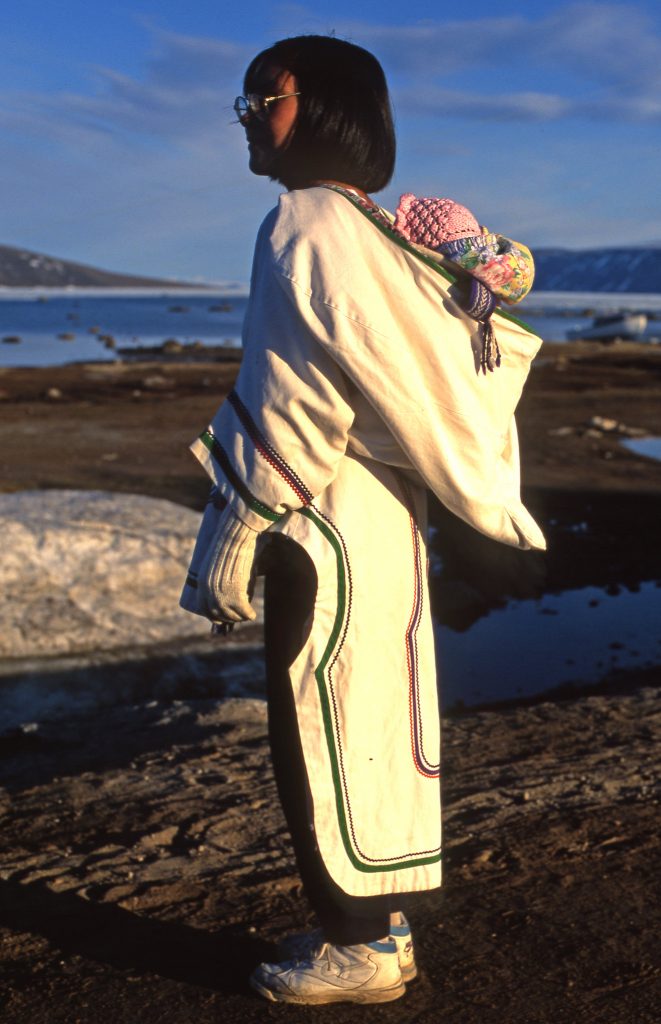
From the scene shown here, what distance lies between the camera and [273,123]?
218 centimetres

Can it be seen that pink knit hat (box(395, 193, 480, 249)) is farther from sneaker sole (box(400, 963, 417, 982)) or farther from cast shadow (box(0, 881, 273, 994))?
cast shadow (box(0, 881, 273, 994))

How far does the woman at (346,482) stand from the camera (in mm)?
2105

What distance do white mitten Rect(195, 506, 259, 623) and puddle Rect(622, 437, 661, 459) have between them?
11.4 meters

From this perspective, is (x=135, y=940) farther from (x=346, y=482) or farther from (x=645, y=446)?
(x=645, y=446)

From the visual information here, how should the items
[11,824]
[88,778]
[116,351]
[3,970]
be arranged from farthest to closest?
[116,351] → [88,778] → [11,824] → [3,970]

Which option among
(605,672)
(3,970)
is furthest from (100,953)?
(605,672)

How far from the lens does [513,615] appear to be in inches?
287

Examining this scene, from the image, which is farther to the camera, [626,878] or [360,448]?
[626,878]

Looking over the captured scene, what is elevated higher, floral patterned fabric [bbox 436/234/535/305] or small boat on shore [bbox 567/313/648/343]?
floral patterned fabric [bbox 436/234/535/305]

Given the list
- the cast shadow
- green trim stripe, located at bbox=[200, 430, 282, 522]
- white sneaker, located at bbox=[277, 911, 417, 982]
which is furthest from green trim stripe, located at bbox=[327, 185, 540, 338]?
the cast shadow

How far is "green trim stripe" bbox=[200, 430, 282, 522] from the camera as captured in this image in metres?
2.14

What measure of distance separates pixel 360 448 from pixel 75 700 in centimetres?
396

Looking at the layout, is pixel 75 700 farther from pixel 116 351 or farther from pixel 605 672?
pixel 116 351

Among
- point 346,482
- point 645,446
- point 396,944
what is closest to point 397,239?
point 346,482
